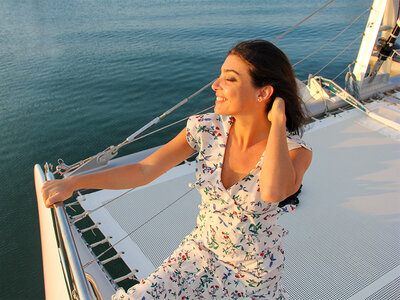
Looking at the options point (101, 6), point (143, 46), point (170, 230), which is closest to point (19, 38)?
point (143, 46)

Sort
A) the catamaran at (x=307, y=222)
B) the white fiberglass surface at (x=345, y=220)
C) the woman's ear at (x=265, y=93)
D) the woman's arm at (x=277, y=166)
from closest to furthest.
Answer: the woman's arm at (x=277, y=166)
the woman's ear at (x=265, y=93)
the catamaran at (x=307, y=222)
the white fiberglass surface at (x=345, y=220)

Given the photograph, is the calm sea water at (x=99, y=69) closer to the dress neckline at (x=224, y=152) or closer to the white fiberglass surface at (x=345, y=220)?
the white fiberglass surface at (x=345, y=220)

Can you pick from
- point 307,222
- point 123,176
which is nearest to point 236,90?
point 123,176

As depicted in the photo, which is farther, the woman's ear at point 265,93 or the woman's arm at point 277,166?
the woman's ear at point 265,93

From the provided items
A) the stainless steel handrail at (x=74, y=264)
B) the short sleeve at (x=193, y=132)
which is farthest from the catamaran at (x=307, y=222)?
the short sleeve at (x=193, y=132)

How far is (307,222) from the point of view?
2727 millimetres

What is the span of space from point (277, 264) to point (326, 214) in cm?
162

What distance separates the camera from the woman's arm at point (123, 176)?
1.38 meters

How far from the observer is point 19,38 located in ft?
38.4

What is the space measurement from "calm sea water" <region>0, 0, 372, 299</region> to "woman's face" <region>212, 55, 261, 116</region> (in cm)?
320

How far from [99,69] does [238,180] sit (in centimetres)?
859

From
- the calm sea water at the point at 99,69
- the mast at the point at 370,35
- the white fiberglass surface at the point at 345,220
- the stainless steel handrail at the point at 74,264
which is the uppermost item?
the calm sea water at the point at 99,69

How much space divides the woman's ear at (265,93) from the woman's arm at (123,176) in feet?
1.34

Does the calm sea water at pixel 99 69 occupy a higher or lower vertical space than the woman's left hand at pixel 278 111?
higher
